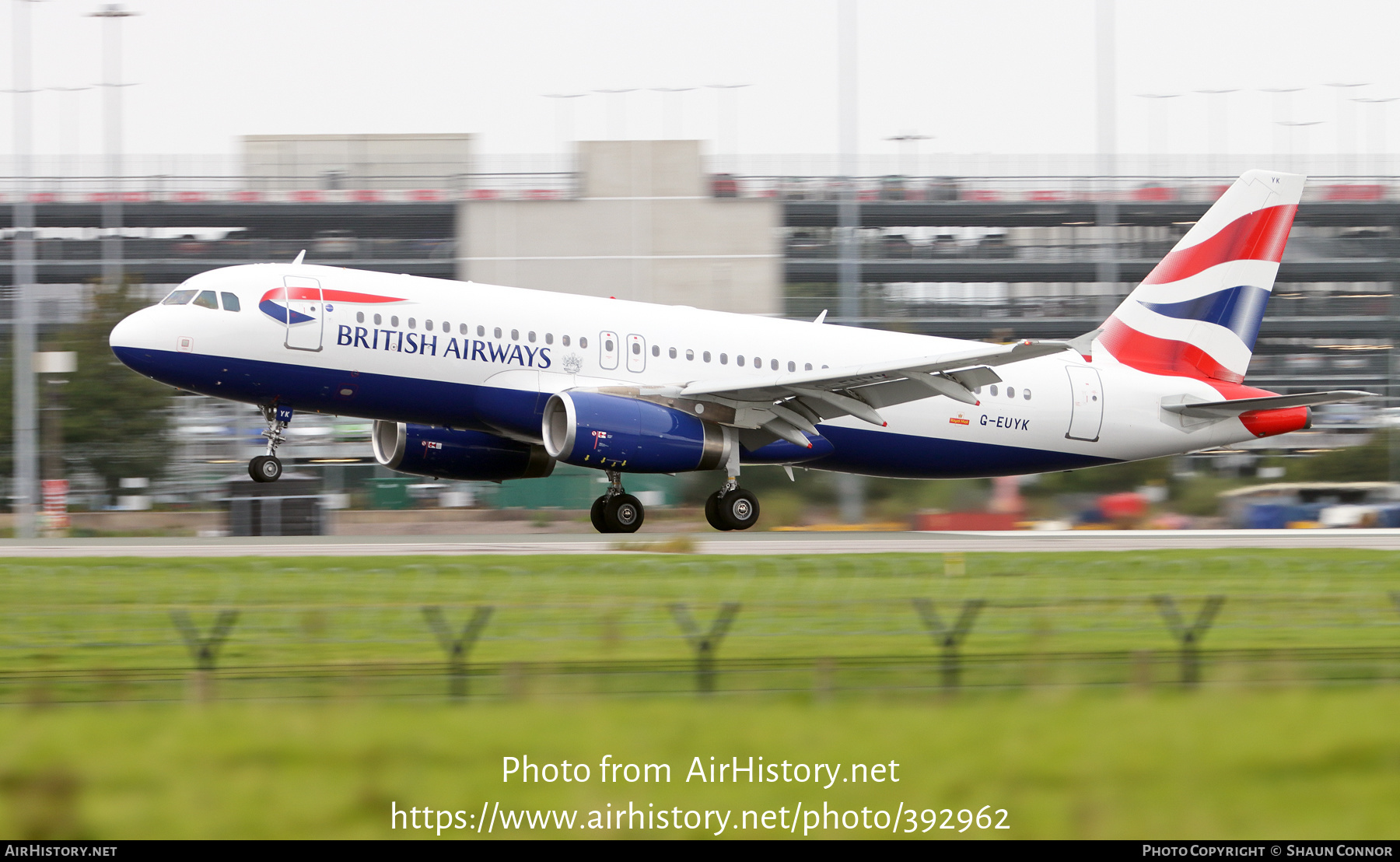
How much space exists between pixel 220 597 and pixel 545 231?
46869 mm

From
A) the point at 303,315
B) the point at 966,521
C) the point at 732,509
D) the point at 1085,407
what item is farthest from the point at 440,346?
the point at 966,521

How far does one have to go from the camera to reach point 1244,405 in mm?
28625

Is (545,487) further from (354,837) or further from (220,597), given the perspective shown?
(354,837)

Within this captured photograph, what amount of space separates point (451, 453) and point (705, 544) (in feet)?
19.6

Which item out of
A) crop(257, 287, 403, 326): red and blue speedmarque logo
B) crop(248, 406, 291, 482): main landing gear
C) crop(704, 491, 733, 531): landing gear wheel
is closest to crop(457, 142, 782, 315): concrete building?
crop(704, 491, 733, 531): landing gear wheel

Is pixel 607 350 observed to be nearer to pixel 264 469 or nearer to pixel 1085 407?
pixel 264 469

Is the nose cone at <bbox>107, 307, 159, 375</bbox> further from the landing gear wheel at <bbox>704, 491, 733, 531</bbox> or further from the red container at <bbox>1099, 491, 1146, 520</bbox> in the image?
the red container at <bbox>1099, 491, 1146, 520</bbox>

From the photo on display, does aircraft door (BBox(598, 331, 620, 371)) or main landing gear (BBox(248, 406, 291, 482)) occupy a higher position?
aircraft door (BBox(598, 331, 620, 371))

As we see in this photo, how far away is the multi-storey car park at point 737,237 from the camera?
6075 cm

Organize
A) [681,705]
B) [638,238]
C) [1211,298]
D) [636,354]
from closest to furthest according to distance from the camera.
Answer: [681,705]
[636,354]
[1211,298]
[638,238]

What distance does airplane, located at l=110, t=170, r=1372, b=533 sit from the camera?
79.1ft

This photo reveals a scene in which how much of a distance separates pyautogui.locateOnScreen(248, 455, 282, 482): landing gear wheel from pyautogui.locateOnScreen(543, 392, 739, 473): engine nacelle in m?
4.55
